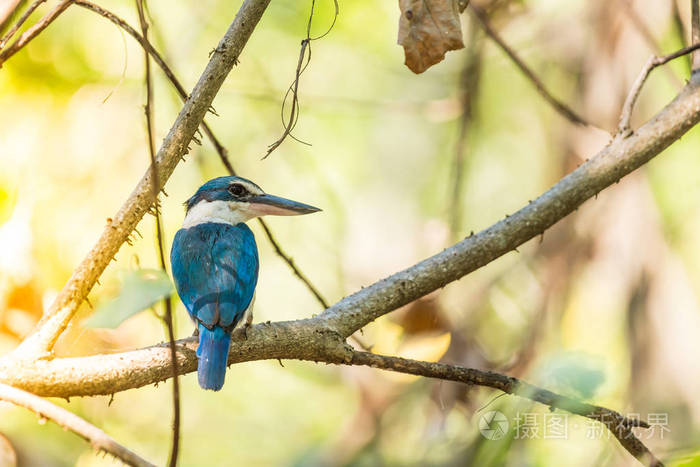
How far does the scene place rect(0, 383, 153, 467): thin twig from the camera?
1.66 metres

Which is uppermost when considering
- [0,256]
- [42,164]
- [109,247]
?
[42,164]

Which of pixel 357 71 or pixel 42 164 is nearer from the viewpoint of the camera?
pixel 42 164

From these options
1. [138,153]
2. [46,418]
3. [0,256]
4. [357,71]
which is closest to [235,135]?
[138,153]

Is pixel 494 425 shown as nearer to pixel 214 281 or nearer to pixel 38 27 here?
pixel 214 281

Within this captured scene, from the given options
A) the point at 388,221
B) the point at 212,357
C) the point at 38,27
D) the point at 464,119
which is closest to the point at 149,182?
the point at 38,27

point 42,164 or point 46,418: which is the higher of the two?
point 42,164

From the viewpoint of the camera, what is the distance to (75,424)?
69.0 inches

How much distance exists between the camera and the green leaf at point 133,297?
60.4 inches

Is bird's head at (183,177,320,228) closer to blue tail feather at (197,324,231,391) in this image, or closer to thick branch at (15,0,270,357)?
blue tail feather at (197,324,231,391)

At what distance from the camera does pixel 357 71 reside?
7254 millimetres

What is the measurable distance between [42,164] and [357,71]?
3622mm

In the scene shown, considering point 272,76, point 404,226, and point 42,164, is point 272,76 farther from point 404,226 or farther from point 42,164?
point 42,164

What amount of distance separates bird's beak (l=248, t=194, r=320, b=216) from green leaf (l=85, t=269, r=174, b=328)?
1.74 m

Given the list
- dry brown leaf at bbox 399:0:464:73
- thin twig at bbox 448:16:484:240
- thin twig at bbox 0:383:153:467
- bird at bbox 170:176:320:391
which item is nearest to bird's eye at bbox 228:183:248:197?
bird at bbox 170:176:320:391
